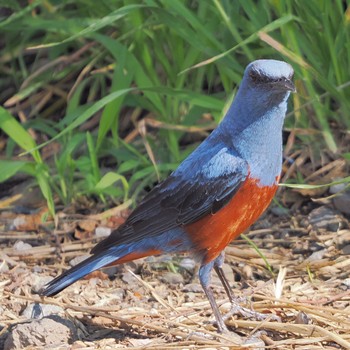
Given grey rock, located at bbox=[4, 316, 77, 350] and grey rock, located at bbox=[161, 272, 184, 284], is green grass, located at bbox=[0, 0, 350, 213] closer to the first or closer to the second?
grey rock, located at bbox=[161, 272, 184, 284]

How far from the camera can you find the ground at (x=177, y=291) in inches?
168

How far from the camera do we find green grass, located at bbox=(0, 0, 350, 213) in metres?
5.40

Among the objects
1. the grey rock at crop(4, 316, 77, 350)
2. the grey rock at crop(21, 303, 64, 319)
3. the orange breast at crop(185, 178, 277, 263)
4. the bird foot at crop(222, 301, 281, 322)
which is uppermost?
the orange breast at crop(185, 178, 277, 263)

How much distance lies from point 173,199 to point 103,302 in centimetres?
63

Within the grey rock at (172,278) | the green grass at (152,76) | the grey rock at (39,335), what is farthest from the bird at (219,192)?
the green grass at (152,76)

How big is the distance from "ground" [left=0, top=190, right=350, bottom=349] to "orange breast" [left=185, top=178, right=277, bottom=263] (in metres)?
0.34

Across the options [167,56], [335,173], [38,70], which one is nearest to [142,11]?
[167,56]

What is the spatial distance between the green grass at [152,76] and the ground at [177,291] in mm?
355

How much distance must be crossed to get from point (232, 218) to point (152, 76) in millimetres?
1776

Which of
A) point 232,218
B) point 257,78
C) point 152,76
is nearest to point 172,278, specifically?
point 232,218

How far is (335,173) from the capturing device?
5.53 metres

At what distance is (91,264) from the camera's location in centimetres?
444

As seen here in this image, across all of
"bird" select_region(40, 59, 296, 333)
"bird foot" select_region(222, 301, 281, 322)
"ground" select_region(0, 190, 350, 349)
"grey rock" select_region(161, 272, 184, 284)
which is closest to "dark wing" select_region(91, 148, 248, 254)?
"bird" select_region(40, 59, 296, 333)

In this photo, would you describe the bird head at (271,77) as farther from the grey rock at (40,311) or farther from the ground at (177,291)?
the grey rock at (40,311)
